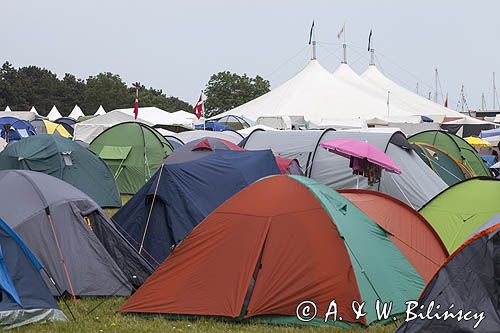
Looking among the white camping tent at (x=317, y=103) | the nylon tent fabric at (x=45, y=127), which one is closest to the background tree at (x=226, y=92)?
the white camping tent at (x=317, y=103)

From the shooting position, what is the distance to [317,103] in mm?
50188

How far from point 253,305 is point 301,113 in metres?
41.7

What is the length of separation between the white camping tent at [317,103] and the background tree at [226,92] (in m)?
20.8

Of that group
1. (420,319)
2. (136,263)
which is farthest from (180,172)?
(420,319)

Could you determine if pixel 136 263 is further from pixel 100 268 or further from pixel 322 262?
pixel 322 262

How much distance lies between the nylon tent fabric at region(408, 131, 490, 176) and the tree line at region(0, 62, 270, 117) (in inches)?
2097

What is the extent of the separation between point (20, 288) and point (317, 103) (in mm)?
43889

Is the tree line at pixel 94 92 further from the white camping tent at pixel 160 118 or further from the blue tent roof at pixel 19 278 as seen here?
the blue tent roof at pixel 19 278

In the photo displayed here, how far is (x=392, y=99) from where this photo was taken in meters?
58.3

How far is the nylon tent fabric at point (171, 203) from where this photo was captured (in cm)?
1017

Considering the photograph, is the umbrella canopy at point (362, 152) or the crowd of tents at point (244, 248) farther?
the umbrella canopy at point (362, 152)

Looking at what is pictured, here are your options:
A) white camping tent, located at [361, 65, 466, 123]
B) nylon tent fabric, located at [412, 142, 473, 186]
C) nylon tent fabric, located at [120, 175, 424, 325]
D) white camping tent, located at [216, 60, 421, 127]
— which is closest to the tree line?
white camping tent, located at [361, 65, 466, 123]

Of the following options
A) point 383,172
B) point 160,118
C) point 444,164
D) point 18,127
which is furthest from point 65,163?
point 160,118

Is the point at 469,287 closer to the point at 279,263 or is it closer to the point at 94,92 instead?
the point at 279,263
